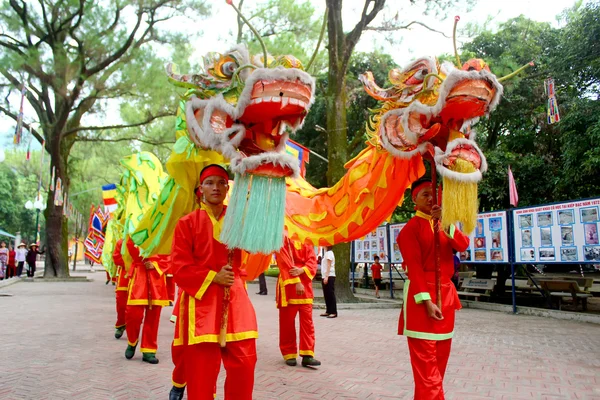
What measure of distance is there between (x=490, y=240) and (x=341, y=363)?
607cm

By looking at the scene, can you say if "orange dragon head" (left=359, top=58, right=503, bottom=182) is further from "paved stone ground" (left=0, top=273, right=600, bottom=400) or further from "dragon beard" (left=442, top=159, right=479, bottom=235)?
"paved stone ground" (left=0, top=273, right=600, bottom=400)

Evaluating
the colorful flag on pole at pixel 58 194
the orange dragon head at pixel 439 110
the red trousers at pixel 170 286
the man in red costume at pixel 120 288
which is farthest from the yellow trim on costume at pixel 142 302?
the colorful flag on pole at pixel 58 194

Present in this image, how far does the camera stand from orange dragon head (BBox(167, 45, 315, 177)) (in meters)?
2.71

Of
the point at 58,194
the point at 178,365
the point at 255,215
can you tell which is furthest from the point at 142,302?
the point at 58,194

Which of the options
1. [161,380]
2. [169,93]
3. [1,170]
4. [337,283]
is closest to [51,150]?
[169,93]

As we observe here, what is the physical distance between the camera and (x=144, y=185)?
18.6 ft

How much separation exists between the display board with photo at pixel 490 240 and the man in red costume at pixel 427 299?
689 centimetres

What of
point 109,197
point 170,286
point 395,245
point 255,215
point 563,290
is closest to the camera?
point 255,215

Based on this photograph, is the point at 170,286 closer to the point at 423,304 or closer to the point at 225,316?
the point at 225,316

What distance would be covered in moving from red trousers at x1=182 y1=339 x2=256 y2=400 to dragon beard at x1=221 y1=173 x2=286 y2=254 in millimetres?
670

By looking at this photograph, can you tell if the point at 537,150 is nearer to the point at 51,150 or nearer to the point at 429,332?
the point at 429,332

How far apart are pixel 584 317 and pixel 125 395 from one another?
8.64m

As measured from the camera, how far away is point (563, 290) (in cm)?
1030

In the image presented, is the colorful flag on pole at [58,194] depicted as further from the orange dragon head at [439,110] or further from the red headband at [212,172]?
the orange dragon head at [439,110]
